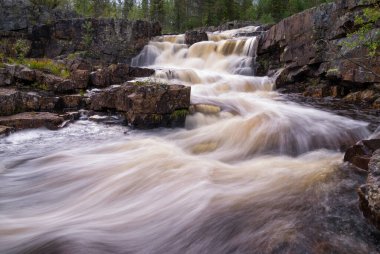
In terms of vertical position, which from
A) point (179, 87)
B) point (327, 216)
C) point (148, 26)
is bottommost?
point (327, 216)

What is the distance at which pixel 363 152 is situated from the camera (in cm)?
503

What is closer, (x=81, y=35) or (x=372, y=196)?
(x=372, y=196)

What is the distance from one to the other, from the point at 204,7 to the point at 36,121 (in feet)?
145

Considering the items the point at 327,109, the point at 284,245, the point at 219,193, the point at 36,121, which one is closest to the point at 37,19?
the point at 36,121

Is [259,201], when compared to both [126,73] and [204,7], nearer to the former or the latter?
[126,73]

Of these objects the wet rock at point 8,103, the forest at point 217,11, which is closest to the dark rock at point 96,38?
the wet rock at point 8,103

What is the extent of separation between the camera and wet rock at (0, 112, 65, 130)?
315 inches

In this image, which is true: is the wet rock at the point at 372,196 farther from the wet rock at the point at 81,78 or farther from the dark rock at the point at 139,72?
the dark rock at the point at 139,72

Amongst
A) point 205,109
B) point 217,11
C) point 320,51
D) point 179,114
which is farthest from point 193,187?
point 217,11

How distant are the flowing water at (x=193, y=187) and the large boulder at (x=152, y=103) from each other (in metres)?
0.38

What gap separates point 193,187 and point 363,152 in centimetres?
278

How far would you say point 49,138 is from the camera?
25.7 ft

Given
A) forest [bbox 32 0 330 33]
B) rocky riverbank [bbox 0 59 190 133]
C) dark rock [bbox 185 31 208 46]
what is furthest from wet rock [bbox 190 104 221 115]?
forest [bbox 32 0 330 33]

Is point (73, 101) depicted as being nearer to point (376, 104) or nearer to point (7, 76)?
point (7, 76)
